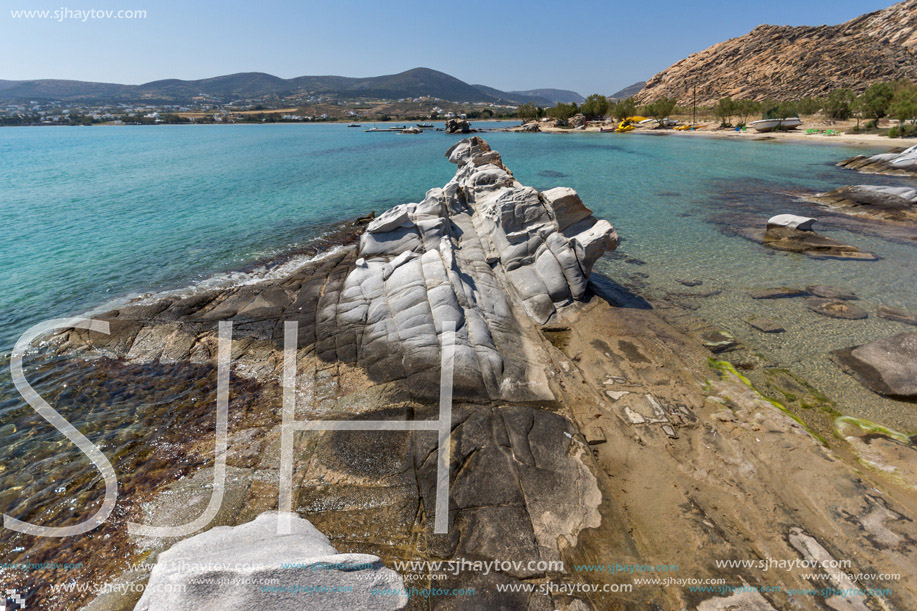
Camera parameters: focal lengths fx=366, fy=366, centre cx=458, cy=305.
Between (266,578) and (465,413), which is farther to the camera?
(465,413)

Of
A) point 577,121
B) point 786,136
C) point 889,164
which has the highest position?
point 577,121

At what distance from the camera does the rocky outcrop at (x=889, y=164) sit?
31.8m

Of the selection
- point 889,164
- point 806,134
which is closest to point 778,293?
point 889,164

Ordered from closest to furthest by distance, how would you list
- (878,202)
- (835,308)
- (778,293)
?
(835,308) → (778,293) → (878,202)

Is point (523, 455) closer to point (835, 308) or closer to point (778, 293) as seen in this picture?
point (778, 293)

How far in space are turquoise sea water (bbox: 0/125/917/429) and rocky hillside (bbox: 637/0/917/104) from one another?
52254 mm

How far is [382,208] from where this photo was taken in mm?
26406

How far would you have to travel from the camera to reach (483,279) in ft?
43.6

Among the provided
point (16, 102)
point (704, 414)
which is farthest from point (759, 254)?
point (16, 102)

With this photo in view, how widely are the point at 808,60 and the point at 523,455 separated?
439 feet

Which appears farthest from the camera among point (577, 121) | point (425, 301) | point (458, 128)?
point (577, 121)

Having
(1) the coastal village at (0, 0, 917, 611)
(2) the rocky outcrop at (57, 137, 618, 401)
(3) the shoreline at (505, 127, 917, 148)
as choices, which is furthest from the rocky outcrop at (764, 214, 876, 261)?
(3) the shoreline at (505, 127, 917, 148)

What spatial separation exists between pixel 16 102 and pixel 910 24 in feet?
984

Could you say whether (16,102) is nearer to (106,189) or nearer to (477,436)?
(106,189)
